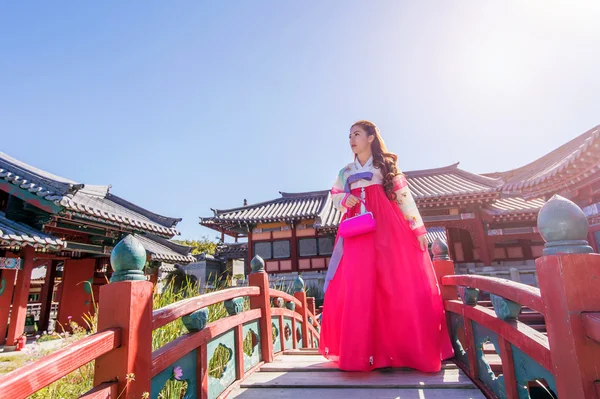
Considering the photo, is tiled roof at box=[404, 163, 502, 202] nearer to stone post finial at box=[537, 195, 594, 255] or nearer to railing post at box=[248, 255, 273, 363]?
railing post at box=[248, 255, 273, 363]

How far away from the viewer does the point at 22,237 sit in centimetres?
648

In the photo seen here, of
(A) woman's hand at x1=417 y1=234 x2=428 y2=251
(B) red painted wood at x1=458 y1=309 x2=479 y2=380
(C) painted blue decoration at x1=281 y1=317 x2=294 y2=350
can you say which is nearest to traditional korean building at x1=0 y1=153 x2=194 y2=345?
(C) painted blue decoration at x1=281 y1=317 x2=294 y2=350

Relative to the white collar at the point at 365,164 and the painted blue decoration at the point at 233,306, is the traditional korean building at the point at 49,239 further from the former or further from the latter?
the white collar at the point at 365,164

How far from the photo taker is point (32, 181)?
730cm

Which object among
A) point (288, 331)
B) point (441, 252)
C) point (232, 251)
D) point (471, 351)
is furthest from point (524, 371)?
point (232, 251)

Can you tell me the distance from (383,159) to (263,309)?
1.85 meters

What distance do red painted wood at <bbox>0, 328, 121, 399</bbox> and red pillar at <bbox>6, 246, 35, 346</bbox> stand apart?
8205 millimetres

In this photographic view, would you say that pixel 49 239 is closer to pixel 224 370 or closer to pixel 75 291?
pixel 75 291

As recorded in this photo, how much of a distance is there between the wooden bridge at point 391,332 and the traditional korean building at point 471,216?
4.75 m

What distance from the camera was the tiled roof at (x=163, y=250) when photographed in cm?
1106

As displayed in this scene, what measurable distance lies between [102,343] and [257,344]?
2006 millimetres

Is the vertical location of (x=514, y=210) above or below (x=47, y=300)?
above

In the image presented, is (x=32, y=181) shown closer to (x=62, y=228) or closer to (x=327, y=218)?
(x=62, y=228)

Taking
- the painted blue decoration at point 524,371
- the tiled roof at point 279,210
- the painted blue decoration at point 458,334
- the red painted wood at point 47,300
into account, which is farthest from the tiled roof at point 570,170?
the red painted wood at point 47,300
